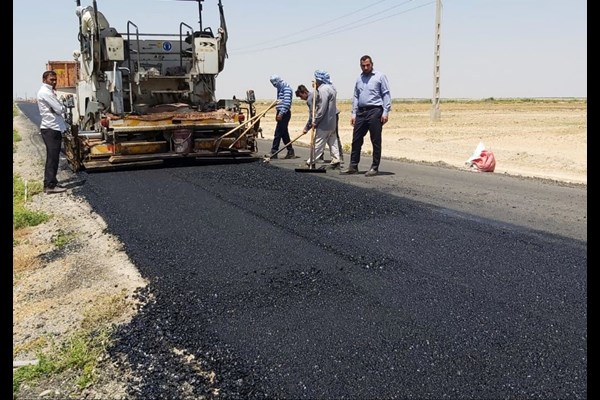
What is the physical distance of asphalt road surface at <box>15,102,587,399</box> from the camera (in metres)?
3.05

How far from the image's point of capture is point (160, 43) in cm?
1213

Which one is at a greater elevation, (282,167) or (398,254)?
(282,167)

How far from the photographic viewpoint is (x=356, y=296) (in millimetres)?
4102

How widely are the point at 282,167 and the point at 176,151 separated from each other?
1.91 metres

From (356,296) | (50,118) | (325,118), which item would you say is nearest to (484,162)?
(325,118)

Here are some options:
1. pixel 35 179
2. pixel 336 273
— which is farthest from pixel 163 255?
pixel 35 179

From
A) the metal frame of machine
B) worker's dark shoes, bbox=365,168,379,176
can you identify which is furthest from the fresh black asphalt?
the metal frame of machine

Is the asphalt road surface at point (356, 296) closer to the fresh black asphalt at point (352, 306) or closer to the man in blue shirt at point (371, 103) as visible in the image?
the fresh black asphalt at point (352, 306)

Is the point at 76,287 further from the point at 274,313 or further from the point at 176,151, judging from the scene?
the point at 176,151

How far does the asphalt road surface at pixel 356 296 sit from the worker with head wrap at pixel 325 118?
3.22 metres

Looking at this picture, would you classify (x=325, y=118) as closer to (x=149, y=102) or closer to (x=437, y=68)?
(x=149, y=102)

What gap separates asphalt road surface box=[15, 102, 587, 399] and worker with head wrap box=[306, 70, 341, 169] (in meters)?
3.22

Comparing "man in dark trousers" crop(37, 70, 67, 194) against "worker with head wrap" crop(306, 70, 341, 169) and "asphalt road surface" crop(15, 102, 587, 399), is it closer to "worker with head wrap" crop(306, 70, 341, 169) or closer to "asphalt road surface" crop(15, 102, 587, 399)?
"asphalt road surface" crop(15, 102, 587, 399)

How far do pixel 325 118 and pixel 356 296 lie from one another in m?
7.00
